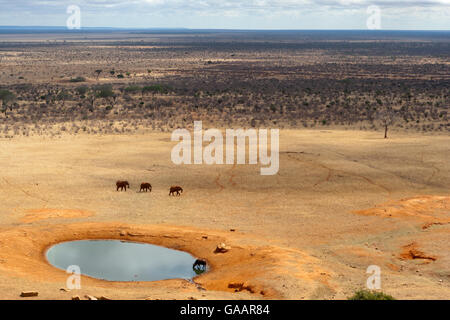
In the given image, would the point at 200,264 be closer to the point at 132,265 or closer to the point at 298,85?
the point at 132,265

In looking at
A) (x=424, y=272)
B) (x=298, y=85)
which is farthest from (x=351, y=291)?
(x=298, y=85)

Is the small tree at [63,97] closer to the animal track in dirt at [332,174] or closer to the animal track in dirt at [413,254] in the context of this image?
the animal track in dirt at [332,174]

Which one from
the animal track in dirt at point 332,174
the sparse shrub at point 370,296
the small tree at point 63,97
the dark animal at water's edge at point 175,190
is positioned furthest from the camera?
the small tree at point 63,97

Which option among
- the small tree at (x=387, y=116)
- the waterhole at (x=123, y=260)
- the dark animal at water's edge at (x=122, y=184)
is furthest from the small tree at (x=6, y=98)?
the waterhole at (x=123, y=260)

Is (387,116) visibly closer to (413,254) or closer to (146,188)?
(146,188)

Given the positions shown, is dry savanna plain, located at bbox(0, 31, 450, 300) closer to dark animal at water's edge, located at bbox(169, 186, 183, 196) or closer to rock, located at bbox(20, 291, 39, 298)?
rock, located at bbox(20, 291, 39, 298)

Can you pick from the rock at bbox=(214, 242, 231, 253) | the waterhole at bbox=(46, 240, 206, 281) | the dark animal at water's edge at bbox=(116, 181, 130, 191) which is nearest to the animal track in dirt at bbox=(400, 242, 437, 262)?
the rock at bbox=(214, 242, 231, 253)

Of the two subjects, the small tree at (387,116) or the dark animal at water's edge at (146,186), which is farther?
the small tree at (387,116)
